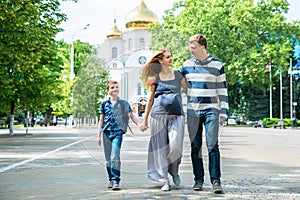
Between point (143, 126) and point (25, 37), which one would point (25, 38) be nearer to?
point (25, 37)

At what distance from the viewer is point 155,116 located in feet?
21.0

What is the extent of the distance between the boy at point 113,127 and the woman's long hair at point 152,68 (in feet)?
1.04

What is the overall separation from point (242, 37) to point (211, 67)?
37441 mm

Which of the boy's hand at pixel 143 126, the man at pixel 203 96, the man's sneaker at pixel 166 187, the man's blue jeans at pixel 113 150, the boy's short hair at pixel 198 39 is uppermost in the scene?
the boy's short hair at pixel 198 39

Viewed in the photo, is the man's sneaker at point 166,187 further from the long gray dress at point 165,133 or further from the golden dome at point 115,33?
the golden dome at point 115,33

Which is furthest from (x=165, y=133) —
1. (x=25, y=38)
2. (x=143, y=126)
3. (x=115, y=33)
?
(x=25, y=38)

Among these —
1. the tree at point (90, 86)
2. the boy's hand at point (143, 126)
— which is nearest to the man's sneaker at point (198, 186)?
the boy's hand at point (143, 126)

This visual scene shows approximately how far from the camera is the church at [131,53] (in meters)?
5.37

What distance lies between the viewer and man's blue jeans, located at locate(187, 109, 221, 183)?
654 cm

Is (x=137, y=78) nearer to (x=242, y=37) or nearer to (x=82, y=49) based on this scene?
(x=82, y=49)

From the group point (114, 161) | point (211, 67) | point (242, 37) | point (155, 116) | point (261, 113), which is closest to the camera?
point (155, 116)

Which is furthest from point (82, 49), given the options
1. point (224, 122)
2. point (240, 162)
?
point (240, 162)

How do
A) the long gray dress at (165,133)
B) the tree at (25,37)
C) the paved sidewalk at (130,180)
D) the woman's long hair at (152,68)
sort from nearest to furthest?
the woman's long hair at (152,68), the long gray dress at (165,133), the paved sidewalk at (130,180), the tree at (25,37)

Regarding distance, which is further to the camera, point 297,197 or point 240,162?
point 240,162
